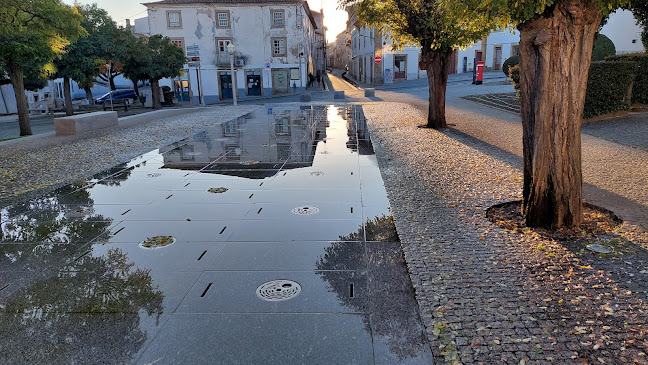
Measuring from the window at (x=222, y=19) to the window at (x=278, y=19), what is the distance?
404 cm

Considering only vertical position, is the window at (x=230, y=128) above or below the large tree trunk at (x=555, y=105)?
below

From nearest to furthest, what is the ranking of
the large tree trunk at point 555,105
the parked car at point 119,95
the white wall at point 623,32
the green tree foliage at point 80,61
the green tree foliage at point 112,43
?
the large tree trunk at point 555,105 → the green tree foliage at point 80,61 → the green tree foliage at point 112,43 → the white wall at point 623,32 → the parked car at point 119,95

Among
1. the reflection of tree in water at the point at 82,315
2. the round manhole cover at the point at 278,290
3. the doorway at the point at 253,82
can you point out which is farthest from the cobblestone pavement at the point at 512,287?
the doorway at the point at 253,82

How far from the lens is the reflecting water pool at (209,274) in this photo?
312 centimetres

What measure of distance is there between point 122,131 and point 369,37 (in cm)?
3424

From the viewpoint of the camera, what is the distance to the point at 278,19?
4038cm

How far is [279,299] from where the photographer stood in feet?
12.2

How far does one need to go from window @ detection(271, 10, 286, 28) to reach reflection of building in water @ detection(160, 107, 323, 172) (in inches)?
1041

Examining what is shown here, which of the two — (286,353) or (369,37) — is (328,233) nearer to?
(286,353)

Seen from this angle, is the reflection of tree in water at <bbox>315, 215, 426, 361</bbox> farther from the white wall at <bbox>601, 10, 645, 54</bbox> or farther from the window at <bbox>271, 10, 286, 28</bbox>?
the window at <bbox>271, 10, 286, 28</bbox>

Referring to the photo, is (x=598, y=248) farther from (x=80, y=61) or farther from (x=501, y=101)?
(x=80, y=61)

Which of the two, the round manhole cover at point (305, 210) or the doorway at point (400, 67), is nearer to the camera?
the round manhole cover at point (305, 210)

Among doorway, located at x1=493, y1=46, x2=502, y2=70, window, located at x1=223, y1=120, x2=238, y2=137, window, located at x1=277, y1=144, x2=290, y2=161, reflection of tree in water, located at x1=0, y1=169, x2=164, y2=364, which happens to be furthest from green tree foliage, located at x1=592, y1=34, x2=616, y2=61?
reflection of tree in water, located at x1=0, y1=169, x2=164, y2=364

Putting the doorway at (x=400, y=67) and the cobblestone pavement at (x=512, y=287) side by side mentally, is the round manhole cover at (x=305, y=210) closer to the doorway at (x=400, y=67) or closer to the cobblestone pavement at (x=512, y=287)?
the cobblestone pavement at (x=512, y=287)
